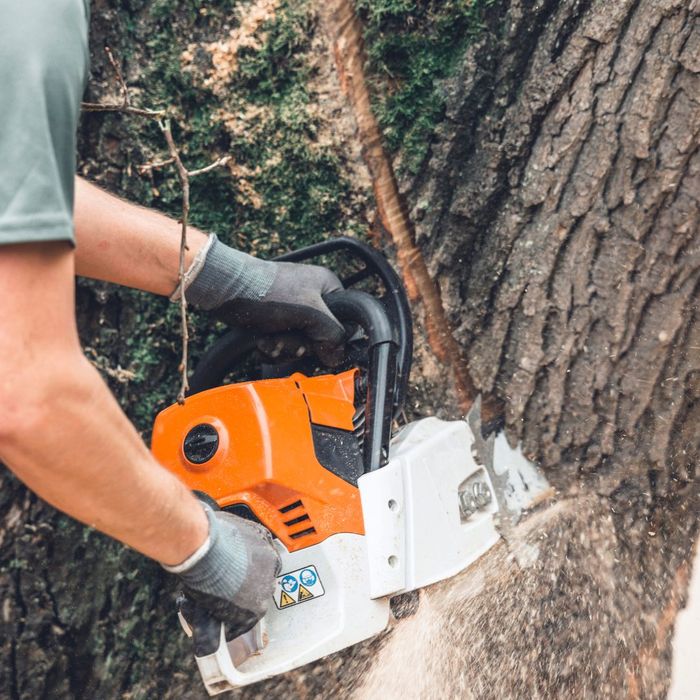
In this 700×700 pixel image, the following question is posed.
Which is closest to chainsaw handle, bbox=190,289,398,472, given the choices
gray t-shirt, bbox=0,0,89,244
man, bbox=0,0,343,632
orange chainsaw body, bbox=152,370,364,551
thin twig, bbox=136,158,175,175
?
orange chainsaw body, bbox=152,370,364,551

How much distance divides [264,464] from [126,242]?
0.61 m

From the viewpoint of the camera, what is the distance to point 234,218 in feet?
6.85

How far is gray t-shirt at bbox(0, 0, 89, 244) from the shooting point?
1.01 m

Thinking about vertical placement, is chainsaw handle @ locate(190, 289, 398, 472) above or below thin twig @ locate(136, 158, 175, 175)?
below

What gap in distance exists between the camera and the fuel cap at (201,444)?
1.63 m

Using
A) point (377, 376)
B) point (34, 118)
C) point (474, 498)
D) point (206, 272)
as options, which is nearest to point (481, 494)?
point (474, 498)

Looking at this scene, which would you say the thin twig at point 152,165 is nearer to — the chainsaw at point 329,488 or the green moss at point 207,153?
the green moss at point 207,153

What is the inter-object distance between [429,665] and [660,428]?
2.83 feet

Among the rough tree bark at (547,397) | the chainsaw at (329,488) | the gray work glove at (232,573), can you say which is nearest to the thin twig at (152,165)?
the rough tree bark at (547,397)

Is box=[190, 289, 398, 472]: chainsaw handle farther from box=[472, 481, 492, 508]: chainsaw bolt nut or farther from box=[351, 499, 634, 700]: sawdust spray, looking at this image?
box=[351, 499, 634, 700]: sawdust spray

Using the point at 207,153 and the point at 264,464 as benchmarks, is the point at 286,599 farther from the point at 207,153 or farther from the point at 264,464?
the point at 207,153

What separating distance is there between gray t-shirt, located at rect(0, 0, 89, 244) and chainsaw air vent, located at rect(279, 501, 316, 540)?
826mm

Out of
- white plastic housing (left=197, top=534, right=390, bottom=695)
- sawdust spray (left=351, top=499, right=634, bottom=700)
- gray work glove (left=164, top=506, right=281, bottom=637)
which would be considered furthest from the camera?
sawdust spray (left=351, top=499, right=634, bottom=700)

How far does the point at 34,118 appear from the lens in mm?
1017
